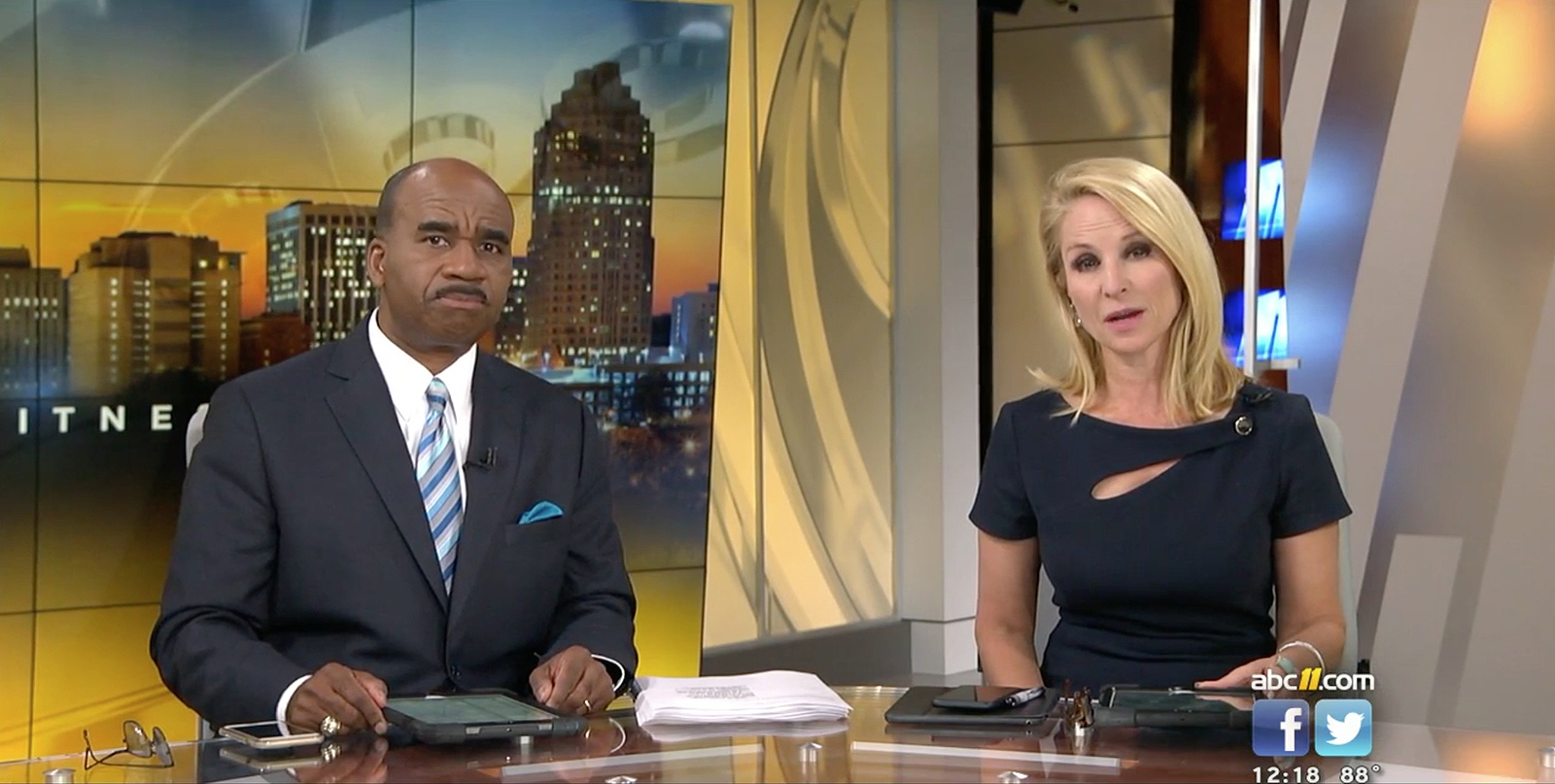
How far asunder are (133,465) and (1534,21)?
314cm

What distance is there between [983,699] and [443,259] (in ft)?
3.30

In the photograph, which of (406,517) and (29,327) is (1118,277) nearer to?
(406,517)

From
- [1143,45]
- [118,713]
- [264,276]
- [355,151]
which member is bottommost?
[118,713]

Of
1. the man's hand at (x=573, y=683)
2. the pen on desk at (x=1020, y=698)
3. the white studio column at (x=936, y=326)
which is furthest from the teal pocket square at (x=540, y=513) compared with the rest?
the white studio column at (x=936, y=326)

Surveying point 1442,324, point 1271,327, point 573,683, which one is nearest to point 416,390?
point 573,683

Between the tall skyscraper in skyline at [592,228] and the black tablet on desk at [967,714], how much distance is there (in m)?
2.39

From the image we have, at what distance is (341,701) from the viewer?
178cm

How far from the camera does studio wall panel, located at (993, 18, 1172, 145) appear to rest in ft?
23.7

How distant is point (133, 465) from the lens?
3469 mm

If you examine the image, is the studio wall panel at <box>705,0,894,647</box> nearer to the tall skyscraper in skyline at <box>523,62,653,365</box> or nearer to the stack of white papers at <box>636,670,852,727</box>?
the tall skyscraper in skyline at <box>523,62,653,365</box>

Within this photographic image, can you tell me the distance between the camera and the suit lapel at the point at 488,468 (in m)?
2.24

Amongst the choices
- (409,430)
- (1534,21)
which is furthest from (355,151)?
(1534,21)

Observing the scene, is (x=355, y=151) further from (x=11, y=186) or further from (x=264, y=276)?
(x=11, y=186)

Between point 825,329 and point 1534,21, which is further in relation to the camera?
point 825,329
